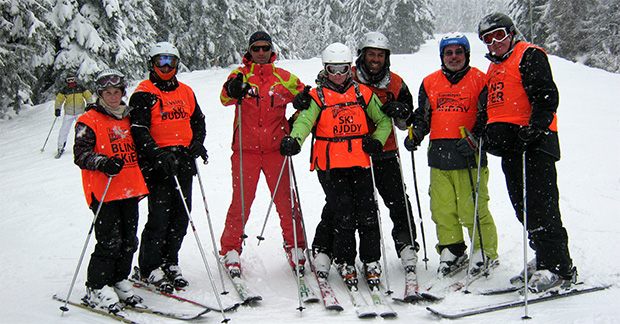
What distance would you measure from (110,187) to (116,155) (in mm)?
292

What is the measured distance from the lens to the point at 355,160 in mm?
4102

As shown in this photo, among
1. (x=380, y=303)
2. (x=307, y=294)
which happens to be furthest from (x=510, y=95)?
(x=307, y=294)

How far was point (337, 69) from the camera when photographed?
4.19 meters

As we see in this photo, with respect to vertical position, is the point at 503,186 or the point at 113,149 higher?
the point at 113,149

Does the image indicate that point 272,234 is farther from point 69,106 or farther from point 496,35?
point 69,106

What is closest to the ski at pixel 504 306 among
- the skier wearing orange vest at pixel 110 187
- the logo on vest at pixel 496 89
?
the logo on vest at pixel 496 89

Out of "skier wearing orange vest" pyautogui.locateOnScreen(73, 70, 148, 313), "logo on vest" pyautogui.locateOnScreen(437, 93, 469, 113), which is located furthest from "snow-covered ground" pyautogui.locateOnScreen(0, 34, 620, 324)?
"logo on vest" pyautogui.locateOnScreen(437, 93, 469, 113)

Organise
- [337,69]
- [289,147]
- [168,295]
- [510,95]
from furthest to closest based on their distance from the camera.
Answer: [337,69] → [168,295] → [289,147] → [510,95]

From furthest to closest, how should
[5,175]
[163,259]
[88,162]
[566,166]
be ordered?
1. [5,175]
2. [566,166]
3. [163,259]
4. [88,162]

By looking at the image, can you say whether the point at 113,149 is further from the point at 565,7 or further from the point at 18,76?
the point at 565,7

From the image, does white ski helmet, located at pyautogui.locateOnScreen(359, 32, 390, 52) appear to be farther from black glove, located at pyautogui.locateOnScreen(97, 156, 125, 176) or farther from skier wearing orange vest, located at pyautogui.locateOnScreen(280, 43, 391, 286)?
black glove, located at pyautogui.locateOnScreen(97, 156, 125, 176)

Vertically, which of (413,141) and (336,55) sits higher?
(336,55)

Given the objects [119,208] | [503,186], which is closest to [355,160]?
[119,208]

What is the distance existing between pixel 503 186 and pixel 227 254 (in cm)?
489
